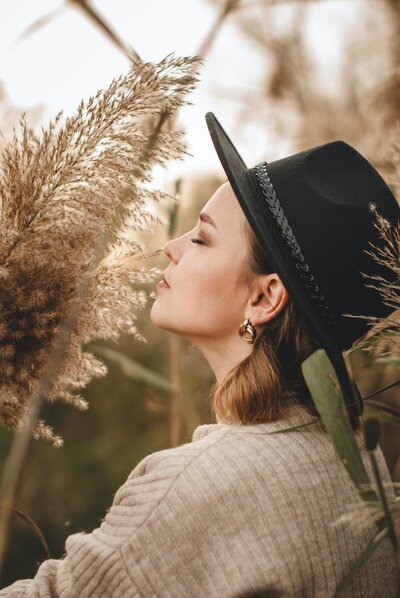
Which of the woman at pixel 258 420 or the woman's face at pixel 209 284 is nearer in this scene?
the woman at pixel 258 420

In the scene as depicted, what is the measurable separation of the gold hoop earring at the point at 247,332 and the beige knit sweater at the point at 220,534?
35cm

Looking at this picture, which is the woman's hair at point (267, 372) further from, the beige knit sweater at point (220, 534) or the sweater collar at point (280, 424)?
the beige knit sweater at point (220, 534)

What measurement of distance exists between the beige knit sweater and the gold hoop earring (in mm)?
346

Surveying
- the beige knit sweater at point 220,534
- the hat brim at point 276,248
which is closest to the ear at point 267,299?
the hat brim at point 276,248

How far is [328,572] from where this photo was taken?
1.33m

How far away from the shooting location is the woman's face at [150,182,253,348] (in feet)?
5.49

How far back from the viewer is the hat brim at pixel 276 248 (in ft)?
4.92

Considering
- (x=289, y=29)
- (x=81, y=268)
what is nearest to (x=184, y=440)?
(x=81, y=268)

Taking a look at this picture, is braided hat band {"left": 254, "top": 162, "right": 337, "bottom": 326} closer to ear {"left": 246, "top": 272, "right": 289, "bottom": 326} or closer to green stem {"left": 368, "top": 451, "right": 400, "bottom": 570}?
ear {"left": 246, "top": 272, "right": 289, "bottom": 326}

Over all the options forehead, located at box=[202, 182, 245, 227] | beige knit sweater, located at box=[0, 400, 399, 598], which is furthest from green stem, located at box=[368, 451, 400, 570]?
forehead, located at box=[202, 182, 245, 227]

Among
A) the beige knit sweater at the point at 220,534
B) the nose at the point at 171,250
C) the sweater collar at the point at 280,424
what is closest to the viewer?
the beige knit sweater at the point at 220,534

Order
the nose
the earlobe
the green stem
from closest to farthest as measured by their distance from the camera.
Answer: the green stem → the earlobe → the nose

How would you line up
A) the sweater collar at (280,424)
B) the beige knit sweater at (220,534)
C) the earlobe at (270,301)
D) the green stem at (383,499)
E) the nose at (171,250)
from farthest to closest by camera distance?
the nose at (171,250)
the earlobe at (270,301)
the sweater collar at (280,424)
the beige knit sweater at (220,534)
the green stem at (383,499)

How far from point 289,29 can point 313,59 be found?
0.81 metres
